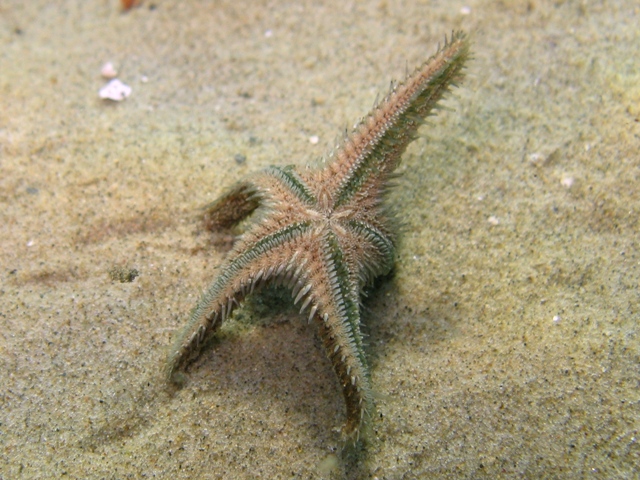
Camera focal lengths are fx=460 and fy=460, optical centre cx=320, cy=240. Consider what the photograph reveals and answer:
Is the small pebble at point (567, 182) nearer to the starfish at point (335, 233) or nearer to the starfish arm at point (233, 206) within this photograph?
the starfish at point (335, 233)

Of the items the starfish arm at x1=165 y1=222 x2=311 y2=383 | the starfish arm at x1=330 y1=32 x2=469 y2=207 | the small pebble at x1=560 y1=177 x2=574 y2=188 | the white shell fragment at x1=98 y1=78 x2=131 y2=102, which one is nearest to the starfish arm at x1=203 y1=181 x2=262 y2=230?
the starfish arm at x1=165 y1=222 x2=311 y2=383

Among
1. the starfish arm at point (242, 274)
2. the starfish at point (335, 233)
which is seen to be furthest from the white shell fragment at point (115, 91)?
the starfish arm at point (242, 274)

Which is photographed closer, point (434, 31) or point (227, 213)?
point (227, 213)

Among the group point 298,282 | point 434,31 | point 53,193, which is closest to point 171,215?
point 53,193

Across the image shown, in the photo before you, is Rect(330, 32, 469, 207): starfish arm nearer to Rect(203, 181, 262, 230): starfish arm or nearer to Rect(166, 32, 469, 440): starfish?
Rect(166, 32, 469, 440): starfish

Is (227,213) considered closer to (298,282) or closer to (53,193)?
(298,282)

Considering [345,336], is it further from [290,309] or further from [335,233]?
[290,309]
